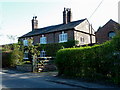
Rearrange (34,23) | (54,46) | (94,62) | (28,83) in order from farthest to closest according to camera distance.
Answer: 1. (34,23)
2. (54,46)
3. (94,62)
4. (28,83)

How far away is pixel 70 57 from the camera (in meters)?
11.3

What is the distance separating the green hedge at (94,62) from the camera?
8234 millimetres

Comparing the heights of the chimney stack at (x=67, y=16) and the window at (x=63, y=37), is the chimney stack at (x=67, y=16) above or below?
above

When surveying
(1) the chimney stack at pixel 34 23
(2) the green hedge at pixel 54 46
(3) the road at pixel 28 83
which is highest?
(1) the chimney stack at pixel 34 23

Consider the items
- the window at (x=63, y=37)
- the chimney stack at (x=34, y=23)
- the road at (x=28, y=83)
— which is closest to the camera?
the road at (x=28, y=83)

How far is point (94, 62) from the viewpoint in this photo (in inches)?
377

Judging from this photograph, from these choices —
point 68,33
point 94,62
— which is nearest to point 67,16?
point 68,33

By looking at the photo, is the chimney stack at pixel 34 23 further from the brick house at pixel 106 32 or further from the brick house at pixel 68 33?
the brick house at pixel 106 32

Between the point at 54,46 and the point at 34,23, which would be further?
the point at 34,23

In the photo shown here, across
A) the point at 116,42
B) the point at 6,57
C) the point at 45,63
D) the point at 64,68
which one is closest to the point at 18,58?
the point at 6,57

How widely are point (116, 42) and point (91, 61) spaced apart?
8.07 ft

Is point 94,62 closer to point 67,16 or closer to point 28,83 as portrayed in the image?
point 28,83

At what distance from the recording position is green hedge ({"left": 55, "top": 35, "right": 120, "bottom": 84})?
8234 millimetres

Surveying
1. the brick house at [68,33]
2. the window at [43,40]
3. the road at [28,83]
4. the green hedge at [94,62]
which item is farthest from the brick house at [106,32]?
the road at [28,83]
